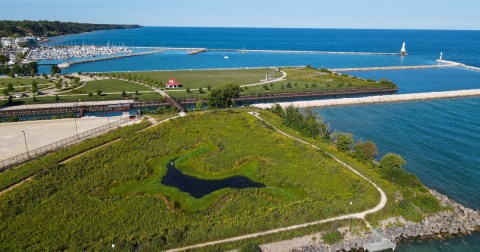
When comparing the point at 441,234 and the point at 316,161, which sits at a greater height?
the point at 316,161

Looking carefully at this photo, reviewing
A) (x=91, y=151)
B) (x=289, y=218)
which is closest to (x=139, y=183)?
(x=91, y=151)

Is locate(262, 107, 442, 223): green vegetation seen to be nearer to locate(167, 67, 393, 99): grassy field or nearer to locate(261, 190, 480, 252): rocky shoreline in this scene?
locate(261, 190, 480, 252): rocky shoreline

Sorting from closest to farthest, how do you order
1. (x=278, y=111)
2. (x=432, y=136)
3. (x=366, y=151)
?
(x=366, y=151), (x=432, y=136), (x=278, y=111)

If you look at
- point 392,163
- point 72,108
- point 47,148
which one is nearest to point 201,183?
point 47,148

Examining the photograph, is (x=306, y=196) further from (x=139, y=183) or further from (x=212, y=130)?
(x=212, y=130)

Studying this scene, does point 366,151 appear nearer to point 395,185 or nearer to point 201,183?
point 395,185

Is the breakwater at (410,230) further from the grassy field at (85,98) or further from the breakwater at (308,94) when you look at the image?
the grassy field at (85,98)

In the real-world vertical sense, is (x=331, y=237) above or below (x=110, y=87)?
below

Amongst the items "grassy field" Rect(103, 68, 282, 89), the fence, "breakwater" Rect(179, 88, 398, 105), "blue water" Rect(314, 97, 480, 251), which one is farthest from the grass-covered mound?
"grassy field" Rect(103, 68, 282, 89)
